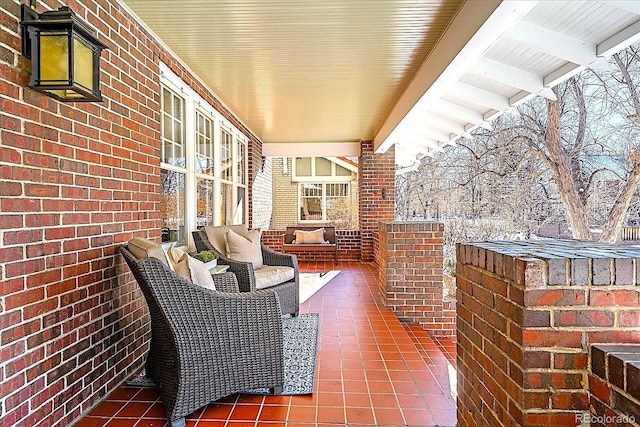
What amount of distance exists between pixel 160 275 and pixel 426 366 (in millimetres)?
1988

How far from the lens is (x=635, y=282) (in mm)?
1163

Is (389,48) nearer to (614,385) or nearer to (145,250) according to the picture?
(145,250)

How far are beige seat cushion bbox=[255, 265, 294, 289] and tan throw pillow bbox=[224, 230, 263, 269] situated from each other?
5.0 inches

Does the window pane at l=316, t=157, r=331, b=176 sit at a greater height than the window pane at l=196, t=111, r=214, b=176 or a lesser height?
greater

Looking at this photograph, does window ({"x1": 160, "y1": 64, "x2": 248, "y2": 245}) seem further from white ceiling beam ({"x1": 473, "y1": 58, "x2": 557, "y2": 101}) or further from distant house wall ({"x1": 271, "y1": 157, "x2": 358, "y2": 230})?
distant house wall ({"x1": 271, "y1": 157, "x2": 358, "y2": 230})

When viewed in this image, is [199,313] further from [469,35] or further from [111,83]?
[469,35]

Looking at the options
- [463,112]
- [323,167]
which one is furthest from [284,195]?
[463,112]

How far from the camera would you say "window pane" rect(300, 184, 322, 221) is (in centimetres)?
1232

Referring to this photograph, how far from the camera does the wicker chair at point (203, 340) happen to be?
6.79 ft

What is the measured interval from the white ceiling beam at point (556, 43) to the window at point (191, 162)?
2.92 meters

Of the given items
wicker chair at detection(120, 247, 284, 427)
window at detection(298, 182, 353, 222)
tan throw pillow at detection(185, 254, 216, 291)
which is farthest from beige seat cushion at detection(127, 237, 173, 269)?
window at detection(298, 182, 353, 222)

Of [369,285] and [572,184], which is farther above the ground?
[572,184]

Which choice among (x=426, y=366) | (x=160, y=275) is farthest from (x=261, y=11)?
(x=426, y=366)

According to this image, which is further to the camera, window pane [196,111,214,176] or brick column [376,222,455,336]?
window pane [196,111,214,176]
